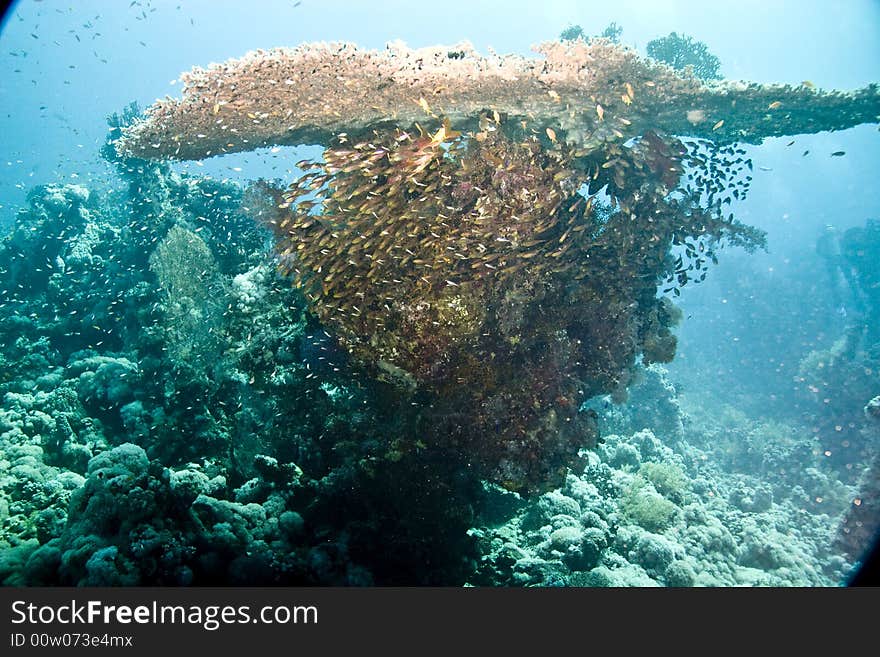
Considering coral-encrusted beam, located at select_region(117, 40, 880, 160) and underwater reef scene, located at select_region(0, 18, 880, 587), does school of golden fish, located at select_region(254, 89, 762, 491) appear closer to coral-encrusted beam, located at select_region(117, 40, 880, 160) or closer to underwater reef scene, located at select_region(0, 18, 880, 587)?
underwater reef scene, located at select_region(0, 18, 880, 587)

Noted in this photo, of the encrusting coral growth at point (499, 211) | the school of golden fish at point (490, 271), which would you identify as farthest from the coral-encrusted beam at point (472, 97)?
the school of golden fish at point (490, 271)

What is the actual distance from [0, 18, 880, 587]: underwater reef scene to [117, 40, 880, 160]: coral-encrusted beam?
0.04m

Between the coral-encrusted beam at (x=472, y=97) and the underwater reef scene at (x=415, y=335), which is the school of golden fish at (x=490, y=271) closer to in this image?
the underwater reef scene at (x=415, y=335)

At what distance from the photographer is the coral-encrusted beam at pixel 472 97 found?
6.87m

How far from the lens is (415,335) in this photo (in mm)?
Answer: 6621

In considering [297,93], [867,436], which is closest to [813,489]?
[867,436]


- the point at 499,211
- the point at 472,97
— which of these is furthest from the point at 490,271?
the point at 472,97

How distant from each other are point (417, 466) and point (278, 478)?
2274mm

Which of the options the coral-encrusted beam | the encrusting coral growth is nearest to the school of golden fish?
the encrusting coral growth

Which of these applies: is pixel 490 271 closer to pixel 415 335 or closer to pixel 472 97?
pixel 415 335

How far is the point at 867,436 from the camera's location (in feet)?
66.7

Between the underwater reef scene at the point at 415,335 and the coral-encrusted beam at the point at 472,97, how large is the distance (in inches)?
1.5

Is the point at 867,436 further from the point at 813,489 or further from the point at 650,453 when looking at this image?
the point at 650,453

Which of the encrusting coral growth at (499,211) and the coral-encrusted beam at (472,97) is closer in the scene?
the encrusting coral growth at (499,211)
